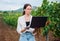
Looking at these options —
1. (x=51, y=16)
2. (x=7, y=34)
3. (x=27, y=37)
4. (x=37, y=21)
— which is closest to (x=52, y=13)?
(x=51, y=16)

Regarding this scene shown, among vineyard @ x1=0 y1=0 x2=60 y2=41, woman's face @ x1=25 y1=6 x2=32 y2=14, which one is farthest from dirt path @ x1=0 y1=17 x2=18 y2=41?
woman's face @ x1=25 y1=6 x2=32 y2=14

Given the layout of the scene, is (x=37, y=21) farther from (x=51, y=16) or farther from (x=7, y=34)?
(x=7, y=34)

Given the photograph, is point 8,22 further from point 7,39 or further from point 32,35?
point 32,35

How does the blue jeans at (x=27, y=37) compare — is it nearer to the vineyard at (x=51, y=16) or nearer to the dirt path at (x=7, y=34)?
the vineyard at (x=51, y=16)

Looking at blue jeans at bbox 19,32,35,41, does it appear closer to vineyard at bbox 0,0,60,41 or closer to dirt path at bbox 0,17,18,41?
vineyard at bbox 0,0,60,41

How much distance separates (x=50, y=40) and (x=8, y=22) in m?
4.01

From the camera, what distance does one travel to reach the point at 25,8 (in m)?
4.41

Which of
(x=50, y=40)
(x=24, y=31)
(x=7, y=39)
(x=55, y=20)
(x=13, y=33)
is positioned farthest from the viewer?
(x=13, y=33)

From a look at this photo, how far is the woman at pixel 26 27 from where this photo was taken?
4316 millimetres

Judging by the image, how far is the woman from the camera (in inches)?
170

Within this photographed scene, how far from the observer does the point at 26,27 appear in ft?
14.1

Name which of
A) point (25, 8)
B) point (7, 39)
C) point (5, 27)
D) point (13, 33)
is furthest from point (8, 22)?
point (25, 8)

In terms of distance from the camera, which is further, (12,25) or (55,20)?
(12,25)

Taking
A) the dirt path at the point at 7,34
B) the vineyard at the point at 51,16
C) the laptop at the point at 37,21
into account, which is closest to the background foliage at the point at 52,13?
the vineyard at the point at 51,16
